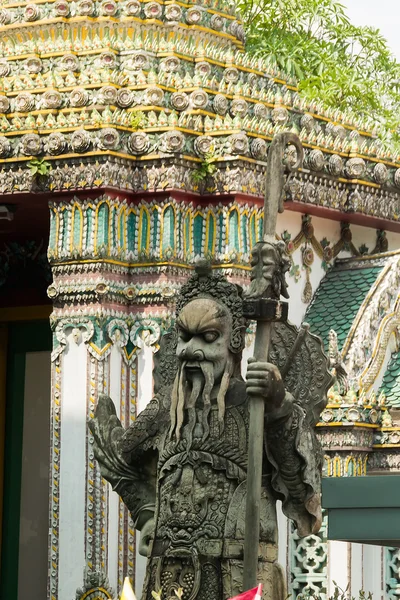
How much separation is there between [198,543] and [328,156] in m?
6.61

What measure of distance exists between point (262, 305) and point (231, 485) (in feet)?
4.12

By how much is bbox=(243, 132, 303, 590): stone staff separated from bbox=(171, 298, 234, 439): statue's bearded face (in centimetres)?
48

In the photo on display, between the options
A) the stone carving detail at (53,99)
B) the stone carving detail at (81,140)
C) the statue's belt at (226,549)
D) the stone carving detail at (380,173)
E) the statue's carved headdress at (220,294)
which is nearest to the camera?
the statue's belt at (226,549)

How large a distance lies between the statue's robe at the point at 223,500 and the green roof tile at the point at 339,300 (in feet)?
17.3

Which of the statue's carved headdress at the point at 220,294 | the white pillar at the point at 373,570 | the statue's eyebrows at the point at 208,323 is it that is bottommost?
the white pillar at the point at 373,570

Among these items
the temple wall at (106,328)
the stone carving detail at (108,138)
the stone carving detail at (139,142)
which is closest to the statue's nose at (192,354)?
the temple wall at (106,328)

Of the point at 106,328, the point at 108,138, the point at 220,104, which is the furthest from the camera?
the point at 220,104

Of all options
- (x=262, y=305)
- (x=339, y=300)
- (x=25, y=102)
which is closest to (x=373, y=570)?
(x=339, y=300)

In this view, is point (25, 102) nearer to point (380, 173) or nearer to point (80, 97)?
point (80, 97)

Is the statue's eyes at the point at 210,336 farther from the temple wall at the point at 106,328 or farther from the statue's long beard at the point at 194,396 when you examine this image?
the temple wall at the point at 106,328

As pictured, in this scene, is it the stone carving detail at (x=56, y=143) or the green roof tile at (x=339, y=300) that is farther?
the green roof tile at (x=339, y=300)

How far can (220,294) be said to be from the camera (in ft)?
42.1

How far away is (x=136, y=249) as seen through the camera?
55.5 feet

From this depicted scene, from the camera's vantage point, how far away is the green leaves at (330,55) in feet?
104
